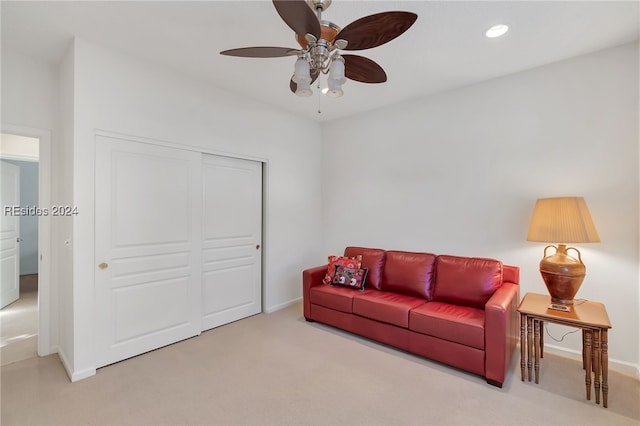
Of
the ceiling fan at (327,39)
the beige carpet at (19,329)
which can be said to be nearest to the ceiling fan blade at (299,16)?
the ceiling fan at (327,39)

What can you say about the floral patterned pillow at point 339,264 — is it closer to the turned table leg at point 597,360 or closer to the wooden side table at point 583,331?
the wooden side table at point 583,331

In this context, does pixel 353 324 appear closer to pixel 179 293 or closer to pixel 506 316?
pixel 506 316

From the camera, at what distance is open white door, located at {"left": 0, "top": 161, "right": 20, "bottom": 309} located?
408 centimetres

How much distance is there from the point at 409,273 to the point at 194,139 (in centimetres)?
276

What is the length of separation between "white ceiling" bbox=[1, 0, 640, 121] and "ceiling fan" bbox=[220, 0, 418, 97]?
449mm

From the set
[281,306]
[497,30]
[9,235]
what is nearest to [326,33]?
[497,30]

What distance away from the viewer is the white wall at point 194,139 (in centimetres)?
244

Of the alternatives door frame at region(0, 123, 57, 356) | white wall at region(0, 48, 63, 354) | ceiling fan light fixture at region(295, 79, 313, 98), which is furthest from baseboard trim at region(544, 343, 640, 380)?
door frame at region(0, 123, 57, 356)

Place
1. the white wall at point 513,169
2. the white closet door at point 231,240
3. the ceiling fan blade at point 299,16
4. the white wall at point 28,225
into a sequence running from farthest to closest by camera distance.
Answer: the white wall at point 28,225, the white closet door at point 231,240, the white wall at point 513,169, the ceiling fan blade at point 299,16

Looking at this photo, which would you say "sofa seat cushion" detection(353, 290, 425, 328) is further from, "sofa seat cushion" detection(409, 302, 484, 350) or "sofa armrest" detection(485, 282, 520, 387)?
"sofa armrest" detection(485, 282, 520, 387)

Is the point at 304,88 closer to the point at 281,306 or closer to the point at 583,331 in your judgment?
the point at 583,331

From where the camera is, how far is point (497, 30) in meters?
2.30

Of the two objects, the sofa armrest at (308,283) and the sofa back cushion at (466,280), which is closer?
the sofa back cushion at (466,280)

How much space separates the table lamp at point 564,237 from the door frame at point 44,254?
443 centimetres
